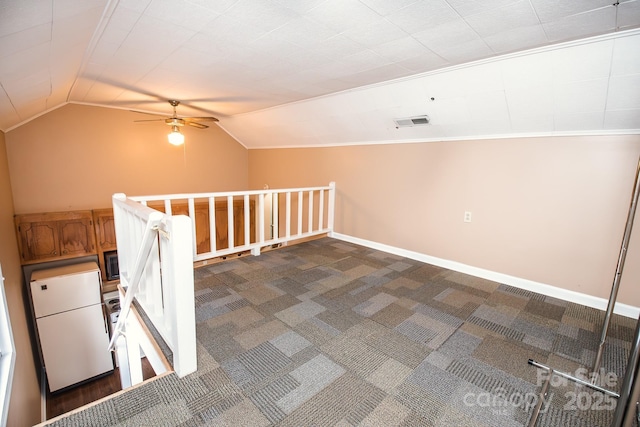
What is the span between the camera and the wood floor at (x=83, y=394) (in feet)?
12.9

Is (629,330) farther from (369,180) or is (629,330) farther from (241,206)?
(241,206)

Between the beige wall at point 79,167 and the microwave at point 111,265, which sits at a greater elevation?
the beige wall at point 79,167

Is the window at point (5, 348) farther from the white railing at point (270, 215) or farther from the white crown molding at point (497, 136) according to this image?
the white crown molding at point (497, 136)

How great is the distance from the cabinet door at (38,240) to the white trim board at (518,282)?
4.44m

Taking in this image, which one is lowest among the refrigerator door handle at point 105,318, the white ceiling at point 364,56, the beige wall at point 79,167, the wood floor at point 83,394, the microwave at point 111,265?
the wood floor at point 83,394

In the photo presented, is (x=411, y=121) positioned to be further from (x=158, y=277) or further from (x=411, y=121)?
(x=158, y=277)

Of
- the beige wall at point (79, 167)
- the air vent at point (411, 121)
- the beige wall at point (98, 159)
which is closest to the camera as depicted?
the air vent at point (411, 121)

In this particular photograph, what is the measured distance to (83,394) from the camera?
13.7 ft

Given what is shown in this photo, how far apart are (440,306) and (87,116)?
18.1ft

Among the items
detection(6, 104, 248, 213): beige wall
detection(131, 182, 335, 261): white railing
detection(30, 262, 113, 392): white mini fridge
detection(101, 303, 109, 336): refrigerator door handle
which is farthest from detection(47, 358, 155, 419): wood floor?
detection(6, 104, 248, 213): beige wall

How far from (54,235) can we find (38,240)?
17 cm

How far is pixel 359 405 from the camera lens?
57.2 inches

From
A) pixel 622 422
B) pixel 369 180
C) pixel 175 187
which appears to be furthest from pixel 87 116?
pixel 622 422

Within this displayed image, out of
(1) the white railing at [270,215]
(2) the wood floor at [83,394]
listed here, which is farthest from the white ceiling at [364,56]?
(2) the wood floor at [83,394]
